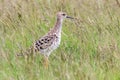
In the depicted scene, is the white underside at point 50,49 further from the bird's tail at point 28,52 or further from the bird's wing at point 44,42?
the bird's tail at point 28,52

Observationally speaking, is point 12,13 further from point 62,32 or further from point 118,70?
point 118,70

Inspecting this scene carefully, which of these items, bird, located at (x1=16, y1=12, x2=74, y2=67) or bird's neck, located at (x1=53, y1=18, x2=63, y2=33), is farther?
bird's neck, located at (x1=53, y1=18, x2=63, y2=33)

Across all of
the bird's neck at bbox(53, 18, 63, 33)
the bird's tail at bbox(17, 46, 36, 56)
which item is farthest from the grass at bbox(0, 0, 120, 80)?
the bird's neck at bbox(53, 18, 63, 33)

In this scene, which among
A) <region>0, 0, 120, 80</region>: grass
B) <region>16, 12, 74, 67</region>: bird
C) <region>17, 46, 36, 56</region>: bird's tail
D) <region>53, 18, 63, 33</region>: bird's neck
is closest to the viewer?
<region>0, 0, 120, 80</region>: grass

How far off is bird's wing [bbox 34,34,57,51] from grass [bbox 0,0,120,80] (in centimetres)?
14

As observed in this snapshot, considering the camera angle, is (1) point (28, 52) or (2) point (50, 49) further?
(2) point (50, 49)

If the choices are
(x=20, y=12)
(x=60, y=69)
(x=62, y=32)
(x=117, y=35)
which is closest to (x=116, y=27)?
(x=117, y=35)

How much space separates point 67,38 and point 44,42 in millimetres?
674

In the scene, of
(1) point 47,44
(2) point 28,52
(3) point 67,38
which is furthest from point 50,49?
(3) point 67,38

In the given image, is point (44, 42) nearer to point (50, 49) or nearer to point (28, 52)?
point (50, 49)

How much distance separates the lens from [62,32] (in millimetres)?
8352

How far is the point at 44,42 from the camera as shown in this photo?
7.55m

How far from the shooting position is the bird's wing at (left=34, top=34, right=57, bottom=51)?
7.46m

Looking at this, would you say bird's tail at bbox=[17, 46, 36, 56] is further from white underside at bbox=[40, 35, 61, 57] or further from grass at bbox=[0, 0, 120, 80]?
white underside at bbox=[40, 35, 61, 57]
